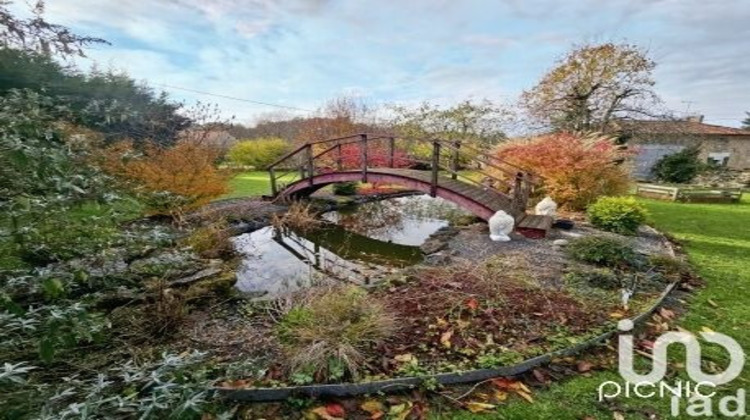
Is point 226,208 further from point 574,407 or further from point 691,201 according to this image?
point 691,201

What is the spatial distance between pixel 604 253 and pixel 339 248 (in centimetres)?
457

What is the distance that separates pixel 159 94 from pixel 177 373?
652 inches

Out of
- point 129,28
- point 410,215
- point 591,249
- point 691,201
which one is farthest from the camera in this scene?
point 691,201

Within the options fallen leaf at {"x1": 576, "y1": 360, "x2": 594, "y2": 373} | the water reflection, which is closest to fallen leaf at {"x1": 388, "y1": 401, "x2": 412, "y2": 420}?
fallen leaf at {"x1": 576, "y1": 360, "x2": 594, "y2": 373}

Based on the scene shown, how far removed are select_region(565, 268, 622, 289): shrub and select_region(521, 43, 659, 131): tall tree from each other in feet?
37.0

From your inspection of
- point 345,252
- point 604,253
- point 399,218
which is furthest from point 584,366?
point 399,218

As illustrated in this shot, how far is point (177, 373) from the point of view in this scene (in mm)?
1737

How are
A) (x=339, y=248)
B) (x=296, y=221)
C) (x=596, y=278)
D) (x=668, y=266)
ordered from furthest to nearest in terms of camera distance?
(x=296, y=221) → (x=339, y=248) → (x=668, y=266) → (x=596, y=278)

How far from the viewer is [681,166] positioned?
60.6 feet

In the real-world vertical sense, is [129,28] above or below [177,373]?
above

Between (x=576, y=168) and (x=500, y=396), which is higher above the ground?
(x=576, y=168)

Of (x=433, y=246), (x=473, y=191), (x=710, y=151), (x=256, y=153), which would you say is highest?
(x=710, y=151)

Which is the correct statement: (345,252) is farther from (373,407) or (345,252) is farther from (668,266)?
(668,266)

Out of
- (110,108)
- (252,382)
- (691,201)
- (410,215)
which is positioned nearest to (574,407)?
(252,382)
